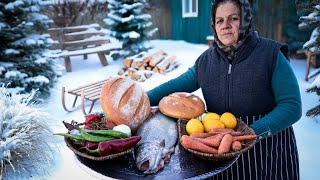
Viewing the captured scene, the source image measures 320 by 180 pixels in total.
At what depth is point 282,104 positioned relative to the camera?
5.73 ft

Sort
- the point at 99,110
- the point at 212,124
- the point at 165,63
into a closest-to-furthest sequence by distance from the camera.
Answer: the point at 212,124, the point at 99,110, the point at 165,63

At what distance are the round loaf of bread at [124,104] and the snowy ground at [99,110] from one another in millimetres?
326

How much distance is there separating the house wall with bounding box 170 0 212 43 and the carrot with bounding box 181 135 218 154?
32.5 ft

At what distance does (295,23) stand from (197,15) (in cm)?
357

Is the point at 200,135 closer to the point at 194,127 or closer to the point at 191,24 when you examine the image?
the point at 194,127

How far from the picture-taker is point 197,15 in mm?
11641

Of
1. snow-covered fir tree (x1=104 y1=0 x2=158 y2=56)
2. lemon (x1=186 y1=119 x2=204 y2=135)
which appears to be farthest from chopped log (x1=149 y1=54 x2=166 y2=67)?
lemon (x1=186 y1=119 x2=204 y2=135)

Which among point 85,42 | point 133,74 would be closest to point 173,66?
point 133,74

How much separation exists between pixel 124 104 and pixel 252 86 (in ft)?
2.42

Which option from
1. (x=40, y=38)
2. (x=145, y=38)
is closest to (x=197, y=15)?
(x=145, y=38)

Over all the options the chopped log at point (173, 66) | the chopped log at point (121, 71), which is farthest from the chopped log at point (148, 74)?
the chopped log at point (121, 71)

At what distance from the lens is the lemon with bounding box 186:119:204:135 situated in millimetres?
1649

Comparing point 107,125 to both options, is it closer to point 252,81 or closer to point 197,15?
point 252,81

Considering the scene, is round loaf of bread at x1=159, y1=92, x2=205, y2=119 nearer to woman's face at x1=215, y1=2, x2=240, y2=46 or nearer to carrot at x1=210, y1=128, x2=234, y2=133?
carrot at x1=210, y1=128, x2=234, y2=133
